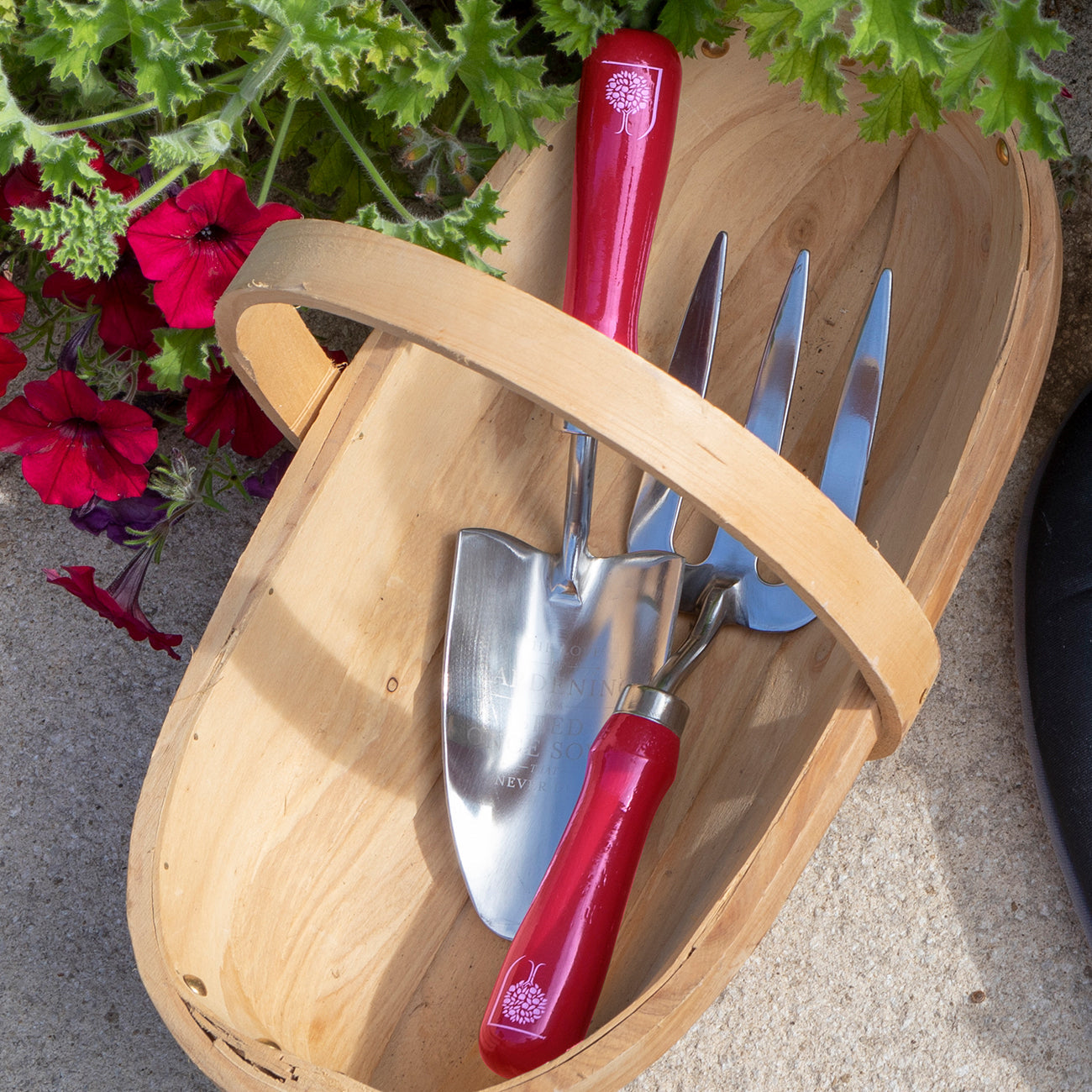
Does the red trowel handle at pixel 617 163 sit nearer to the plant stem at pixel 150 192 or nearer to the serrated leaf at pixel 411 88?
the serrated leaf at pixel 411 88

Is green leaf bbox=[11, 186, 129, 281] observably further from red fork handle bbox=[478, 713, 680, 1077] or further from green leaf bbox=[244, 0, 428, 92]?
red fork handle bbox=[478, 713, 680, 1077]

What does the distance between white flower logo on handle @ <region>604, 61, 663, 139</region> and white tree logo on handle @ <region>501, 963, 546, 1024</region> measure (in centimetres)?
46

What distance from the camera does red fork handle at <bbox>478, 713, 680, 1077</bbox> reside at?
0.47 meters

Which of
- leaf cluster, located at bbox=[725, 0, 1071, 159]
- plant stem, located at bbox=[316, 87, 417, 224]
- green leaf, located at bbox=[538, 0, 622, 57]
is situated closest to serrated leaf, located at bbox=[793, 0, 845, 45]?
leaf cluster, located at bbox=[725, 0, 1071, 159]

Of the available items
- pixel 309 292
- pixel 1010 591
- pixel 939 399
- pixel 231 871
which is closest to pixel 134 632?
pixel 231 871

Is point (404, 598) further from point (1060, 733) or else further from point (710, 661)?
point (1060, 733)

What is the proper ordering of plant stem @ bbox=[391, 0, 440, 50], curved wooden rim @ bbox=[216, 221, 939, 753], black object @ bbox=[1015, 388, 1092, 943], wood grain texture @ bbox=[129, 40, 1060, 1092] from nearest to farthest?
1. curved wooden rim @ bbox=[216, 221, 939, 753]
2. wood grain texture @ bbox=[129, 40, 1060, 1092]
3. plant stem @ bbox=[391, 0, 440, 50]
4. black object @ bbox=[1015, 388, 1092, 943]

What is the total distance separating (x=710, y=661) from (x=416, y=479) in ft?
0.72

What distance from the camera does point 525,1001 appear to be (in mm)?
474

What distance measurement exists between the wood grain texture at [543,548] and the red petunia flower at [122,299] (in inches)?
5.3

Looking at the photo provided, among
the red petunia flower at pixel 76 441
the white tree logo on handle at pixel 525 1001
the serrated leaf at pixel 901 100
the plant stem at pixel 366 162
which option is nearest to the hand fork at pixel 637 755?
the white tree logo on handle at pixel 525 1001

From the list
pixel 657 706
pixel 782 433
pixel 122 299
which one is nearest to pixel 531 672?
pixel 657 706

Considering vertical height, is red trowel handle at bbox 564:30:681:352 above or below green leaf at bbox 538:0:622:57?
below

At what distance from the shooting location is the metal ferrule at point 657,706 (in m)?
0.52
